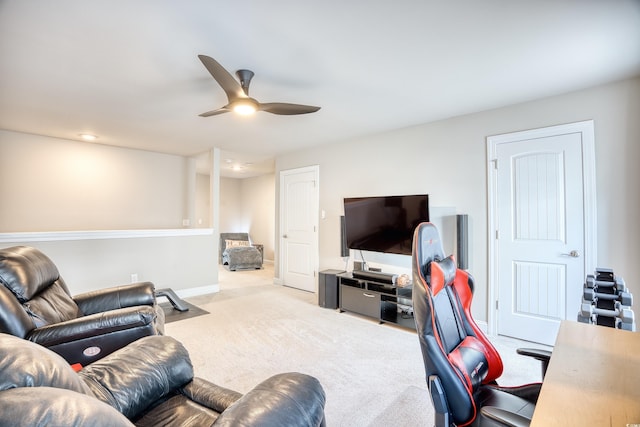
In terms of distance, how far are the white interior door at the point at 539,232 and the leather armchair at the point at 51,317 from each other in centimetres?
328

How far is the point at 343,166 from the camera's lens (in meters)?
4.68

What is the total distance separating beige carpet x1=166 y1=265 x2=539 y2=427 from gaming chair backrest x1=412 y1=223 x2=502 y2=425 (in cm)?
75

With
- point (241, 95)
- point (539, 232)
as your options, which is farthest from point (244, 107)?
point (539, 232)

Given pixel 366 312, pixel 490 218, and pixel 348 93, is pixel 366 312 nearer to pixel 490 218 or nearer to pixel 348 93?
pixel 490 218

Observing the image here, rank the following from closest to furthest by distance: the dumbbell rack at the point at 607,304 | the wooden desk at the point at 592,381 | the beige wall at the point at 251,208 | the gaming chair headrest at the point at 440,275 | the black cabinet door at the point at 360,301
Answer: the wooden desk at the point at 592,381 < the gaming chair headrest at the point at 440,275 < the dumbbell rack at the point at 607,304 < the black cabinet door at the point at 360,301 < the beige wall at the point at 251,208

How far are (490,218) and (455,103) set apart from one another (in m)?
1.25

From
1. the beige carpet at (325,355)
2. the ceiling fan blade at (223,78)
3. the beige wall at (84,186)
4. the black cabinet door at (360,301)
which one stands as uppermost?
the ceiling fan blade at (223,78)

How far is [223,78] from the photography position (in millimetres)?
2141

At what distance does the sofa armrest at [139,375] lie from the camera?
1.24 m

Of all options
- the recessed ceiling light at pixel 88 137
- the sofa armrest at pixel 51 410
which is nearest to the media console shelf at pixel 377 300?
the sofa armrest at pixel 51 410

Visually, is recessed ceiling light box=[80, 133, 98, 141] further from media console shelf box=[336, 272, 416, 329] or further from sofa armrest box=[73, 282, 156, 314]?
media console shelf box=[336, 272, 416, 329]

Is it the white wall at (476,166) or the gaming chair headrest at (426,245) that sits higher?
the white wall at (476,166)

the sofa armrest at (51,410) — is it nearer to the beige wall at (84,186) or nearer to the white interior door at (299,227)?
the white interior door at (299,227)

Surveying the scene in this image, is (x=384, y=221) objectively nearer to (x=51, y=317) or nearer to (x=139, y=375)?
(x=139, y=375)
